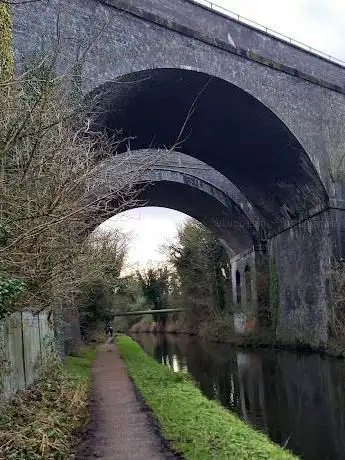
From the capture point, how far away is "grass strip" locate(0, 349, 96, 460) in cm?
574

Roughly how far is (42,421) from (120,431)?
1203 millimetres

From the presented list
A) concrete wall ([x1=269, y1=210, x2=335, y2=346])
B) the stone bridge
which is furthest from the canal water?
the stone bridge

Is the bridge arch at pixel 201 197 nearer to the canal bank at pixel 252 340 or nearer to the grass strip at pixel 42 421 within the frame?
the canal bank at pixel 252 340

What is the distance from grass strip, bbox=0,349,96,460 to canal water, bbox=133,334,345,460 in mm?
3193

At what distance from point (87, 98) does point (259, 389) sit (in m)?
8.66

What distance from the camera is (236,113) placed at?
18.8 m

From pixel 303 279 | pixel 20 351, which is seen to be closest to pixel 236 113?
pixel 303 279

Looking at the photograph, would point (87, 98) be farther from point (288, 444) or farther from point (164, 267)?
point (164, 267)

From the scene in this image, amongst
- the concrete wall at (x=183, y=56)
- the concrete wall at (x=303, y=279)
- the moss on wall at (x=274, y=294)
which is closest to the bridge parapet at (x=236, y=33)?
the concrete wall at (x=183, y=56)

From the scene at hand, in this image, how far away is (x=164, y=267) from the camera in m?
54.5

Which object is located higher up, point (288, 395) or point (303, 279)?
point (303, 279)

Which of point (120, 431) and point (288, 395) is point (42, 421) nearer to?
point (120, 431)

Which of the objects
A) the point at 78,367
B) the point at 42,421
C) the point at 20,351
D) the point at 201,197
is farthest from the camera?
the point at 201,197

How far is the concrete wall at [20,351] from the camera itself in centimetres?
Answer: 775
